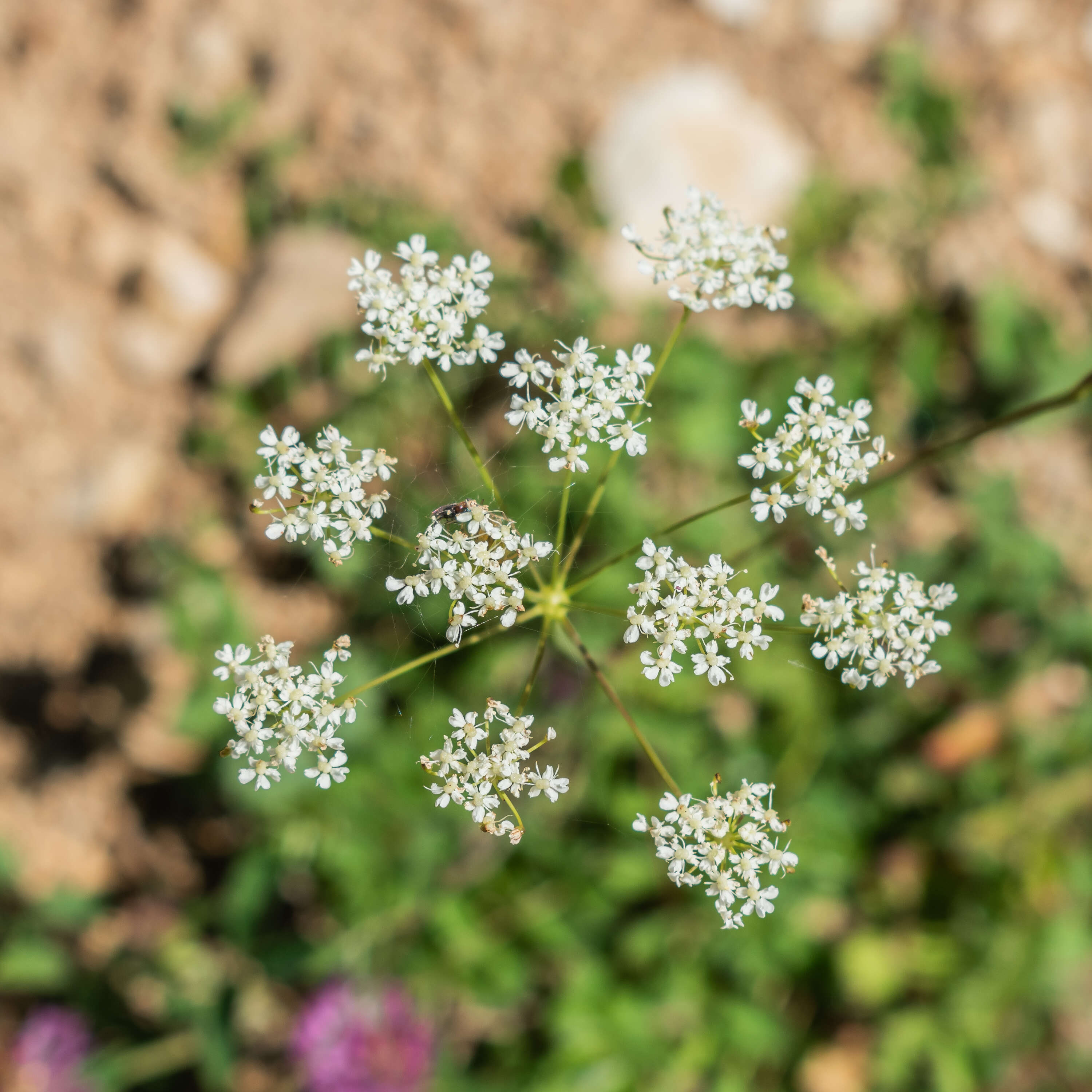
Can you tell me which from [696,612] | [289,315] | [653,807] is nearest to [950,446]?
[696,612]

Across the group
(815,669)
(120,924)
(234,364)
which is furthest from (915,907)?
(234,364)

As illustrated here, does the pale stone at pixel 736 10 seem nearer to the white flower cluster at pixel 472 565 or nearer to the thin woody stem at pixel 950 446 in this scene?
the thin woody stem at pixel 950 446

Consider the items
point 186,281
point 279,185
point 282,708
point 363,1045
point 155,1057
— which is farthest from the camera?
point 279,185

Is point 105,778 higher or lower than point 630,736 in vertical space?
lower

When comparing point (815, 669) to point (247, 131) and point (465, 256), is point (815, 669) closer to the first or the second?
point (465, 256)

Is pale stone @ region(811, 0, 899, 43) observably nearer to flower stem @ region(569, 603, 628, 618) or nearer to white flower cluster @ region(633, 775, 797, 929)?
flower stem @ region(569, 603, 628, 618)

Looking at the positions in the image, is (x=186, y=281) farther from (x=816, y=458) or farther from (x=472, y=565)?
(x=816, y=458)
